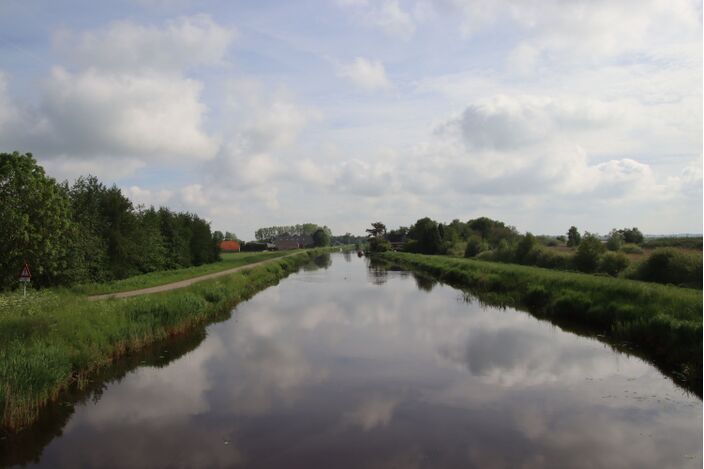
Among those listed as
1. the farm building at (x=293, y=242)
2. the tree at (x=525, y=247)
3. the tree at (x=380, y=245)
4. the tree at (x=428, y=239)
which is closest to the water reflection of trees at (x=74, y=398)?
the tree at (x=525, y=247)

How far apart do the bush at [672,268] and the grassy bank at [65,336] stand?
78.1 feet

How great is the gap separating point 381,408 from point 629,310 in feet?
38.4

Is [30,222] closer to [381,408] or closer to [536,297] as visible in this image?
[381,408]

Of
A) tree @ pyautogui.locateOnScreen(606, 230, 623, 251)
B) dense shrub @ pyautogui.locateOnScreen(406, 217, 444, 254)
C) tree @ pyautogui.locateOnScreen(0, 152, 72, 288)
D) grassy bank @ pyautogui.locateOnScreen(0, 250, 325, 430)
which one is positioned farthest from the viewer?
dense shrub @ pyautogui.locateOnScreen(406, 217, 444, 254)

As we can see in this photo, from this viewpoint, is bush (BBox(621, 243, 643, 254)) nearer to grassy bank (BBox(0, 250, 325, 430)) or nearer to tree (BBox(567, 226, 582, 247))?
tree (BBox(567, 226, 582, 247))

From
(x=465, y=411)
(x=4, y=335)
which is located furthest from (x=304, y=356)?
(x=4, y=335)

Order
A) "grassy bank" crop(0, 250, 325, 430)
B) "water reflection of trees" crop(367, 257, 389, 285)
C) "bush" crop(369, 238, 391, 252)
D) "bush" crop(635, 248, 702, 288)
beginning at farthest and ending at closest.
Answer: "bush" crop(369, 238, 391, 252), "water reflection of trees" crop(367, 257, 389, 285), "bush" crop(635, 248, 702, 288), "grassy bank" crop(0, 250, 325, 430)

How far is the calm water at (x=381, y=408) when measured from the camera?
9.03 m

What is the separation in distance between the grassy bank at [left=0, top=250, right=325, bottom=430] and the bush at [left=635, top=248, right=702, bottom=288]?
23809mm

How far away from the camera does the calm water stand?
Answer: 9031 mm

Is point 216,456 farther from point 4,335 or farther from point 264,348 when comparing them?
point 264,348

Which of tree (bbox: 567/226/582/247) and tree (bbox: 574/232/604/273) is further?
tree (bbox: 567/226/582/247)

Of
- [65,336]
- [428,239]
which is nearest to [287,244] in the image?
[428,239]

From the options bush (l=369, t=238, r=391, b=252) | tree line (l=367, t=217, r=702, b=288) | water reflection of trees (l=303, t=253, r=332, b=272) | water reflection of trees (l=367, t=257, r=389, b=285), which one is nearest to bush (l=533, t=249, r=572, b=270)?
tree line (l=367, t=217, r=702, b=288)
